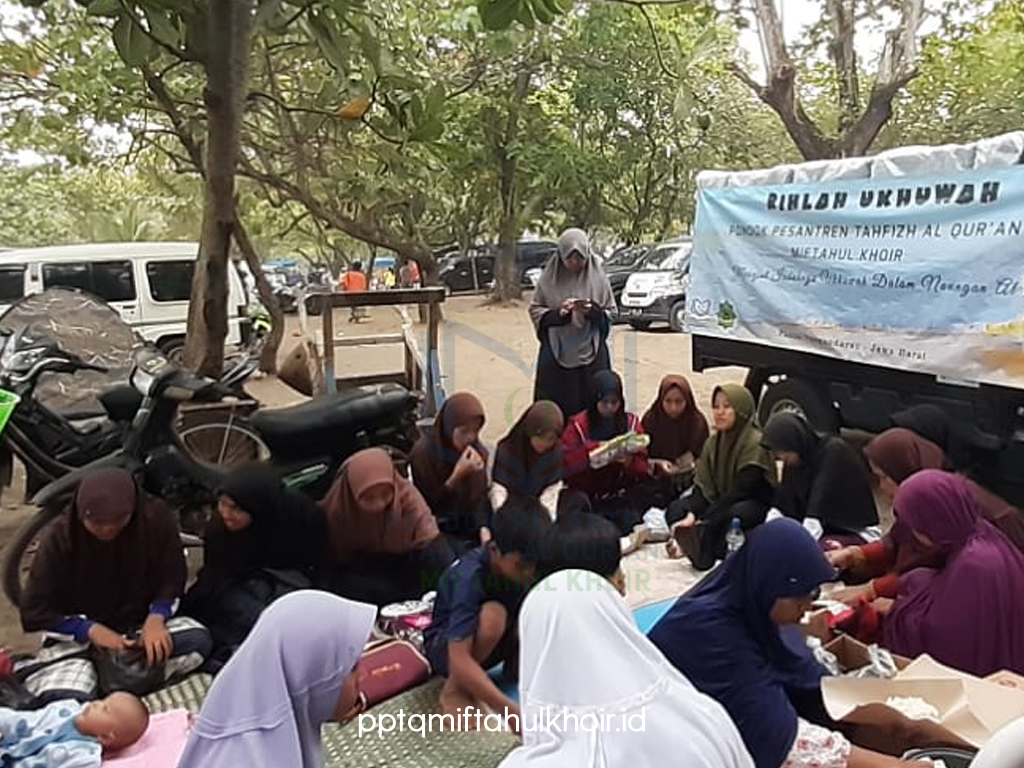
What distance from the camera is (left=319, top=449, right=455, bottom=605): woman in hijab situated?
3.02m

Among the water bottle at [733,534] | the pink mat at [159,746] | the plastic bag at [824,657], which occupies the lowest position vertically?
the pink mat at [159,746]

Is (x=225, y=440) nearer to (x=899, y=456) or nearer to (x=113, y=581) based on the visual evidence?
(x=113, y=581)

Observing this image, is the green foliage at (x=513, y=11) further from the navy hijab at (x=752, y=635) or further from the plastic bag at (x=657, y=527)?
the plastic bag at (x=657, y=527)

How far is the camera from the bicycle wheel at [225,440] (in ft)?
14.5

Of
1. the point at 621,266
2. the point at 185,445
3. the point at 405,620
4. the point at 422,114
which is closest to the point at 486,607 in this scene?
the point at 405,620

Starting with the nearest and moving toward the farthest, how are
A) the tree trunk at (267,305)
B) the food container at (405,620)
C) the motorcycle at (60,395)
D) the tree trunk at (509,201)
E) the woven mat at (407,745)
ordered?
1. the woven mat at (407,745)
2. the food container at (405,620)
3. the motorcycle at (60,395)
4. the tree trunk at (267,305)
5. the tree trunk at (509,201)

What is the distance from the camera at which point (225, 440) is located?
446 centimetres

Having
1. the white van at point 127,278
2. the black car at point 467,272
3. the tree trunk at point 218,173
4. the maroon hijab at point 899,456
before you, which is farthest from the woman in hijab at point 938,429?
the black car at point 467,272

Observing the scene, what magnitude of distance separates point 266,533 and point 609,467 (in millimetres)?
1618

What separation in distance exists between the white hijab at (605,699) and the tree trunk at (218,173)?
1.28 meters

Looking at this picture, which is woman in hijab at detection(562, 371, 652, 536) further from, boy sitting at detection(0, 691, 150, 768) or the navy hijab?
boy sitting at detection(0, 691, 150, 768)

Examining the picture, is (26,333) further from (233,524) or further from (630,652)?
(630,652)

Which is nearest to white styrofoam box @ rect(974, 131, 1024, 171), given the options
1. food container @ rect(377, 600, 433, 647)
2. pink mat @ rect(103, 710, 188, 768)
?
food container @ rect(377, 600, 433, 647)

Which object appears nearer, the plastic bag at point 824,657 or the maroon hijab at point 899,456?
the plastic bag at point 824,657
